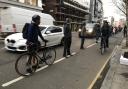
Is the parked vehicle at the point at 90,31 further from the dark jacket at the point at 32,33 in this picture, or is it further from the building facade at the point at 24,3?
the dark jacket at the point at 32,33

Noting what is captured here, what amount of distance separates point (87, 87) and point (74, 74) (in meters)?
1.78

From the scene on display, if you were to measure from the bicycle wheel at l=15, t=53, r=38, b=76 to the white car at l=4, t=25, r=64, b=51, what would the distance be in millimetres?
4872

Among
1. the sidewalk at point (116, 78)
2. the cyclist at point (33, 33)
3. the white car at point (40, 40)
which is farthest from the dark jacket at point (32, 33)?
the white car at point (40, 40)

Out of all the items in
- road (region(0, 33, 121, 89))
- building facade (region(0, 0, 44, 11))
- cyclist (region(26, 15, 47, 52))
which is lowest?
road (region(0, 33, 121, 89))

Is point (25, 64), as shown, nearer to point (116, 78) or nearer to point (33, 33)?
point (33, 33)

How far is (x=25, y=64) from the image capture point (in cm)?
919

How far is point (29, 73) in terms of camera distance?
364 inches

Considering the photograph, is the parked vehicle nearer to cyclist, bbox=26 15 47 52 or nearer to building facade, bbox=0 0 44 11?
building facade, bbox=0 0 44 11

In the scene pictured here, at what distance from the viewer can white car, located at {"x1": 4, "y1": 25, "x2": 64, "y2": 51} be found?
14.3m

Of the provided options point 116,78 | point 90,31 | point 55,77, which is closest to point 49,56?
point 55,77

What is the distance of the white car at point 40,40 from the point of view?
14266 millimetres

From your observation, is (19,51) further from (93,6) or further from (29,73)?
(93,6)

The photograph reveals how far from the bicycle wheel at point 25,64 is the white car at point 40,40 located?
4.87 metres

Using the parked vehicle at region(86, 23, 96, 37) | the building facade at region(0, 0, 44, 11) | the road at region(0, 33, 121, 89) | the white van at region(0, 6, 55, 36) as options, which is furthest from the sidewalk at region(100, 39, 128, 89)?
the building facade at region(0, 0, 44, 11)
